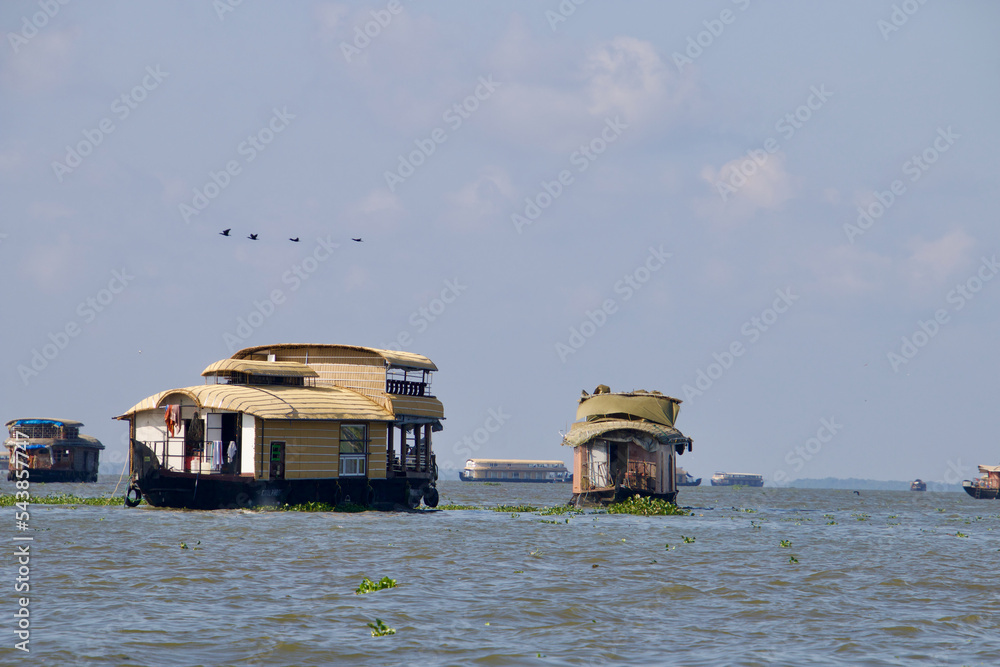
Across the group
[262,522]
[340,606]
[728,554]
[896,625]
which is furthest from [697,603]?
[262,522]

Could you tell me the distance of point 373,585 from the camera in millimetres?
21484

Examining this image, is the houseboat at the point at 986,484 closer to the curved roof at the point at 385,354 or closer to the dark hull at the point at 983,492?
the dark hull at the point at 983,492

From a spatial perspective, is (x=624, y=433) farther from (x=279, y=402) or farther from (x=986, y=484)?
(x=986, y=484)

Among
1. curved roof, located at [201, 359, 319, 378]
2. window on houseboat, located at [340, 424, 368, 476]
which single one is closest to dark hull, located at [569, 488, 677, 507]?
window on houseboat, located at [340, 424, 368, 476]

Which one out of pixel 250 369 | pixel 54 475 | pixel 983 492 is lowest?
pixel 983 492

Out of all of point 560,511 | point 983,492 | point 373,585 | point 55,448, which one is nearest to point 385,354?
point 560,511

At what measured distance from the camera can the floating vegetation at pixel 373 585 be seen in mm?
21172

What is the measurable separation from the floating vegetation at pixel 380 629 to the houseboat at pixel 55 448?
91067 millimetres

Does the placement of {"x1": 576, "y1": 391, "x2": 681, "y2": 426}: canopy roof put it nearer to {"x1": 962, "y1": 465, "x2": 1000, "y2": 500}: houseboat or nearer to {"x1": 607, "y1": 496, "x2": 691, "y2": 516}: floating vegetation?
{"x1": 607, "y1": 496, "x2": 691, "y2": 516}: floating vegetation

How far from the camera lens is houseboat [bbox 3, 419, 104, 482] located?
10000 cm

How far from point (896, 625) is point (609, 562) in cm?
970

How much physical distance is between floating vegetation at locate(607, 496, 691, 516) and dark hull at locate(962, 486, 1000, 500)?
78.6 metres

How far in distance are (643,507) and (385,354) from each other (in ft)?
51.6

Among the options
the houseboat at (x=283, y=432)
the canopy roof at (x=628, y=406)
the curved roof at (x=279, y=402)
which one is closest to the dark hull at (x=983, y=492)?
the canopy roof at (x=628, y=406)
